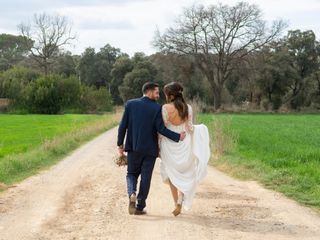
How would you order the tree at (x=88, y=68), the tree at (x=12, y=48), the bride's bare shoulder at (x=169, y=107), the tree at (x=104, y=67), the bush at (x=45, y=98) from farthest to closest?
1. the tree at (x=12, y=48)
2. the tree at (x=104, y=67)
3. the tree at (x=88, y=68)
4. the bush at (x=45, y=98)
5. the bride's bare shoulder at (x=169, y=107)

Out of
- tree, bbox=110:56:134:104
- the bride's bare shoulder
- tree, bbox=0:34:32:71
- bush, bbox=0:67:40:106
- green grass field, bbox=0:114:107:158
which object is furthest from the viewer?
tree, bbox=0:34:32:71

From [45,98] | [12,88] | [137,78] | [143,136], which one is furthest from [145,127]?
[137,78]

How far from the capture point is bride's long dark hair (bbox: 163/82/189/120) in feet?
26.3

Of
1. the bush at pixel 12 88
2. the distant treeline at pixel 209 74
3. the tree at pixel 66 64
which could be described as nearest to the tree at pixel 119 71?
the distant treeline at pixel 209 74

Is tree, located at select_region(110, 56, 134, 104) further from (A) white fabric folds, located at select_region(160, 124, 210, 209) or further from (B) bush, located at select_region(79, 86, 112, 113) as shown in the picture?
(A) white fabric folds, located at select_region(160, 124, 210, 209)

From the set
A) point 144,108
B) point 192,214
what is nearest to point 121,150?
point 144,108

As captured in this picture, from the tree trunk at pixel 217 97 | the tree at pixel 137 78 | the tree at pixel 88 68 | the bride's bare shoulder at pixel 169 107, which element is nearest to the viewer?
the bride's bare shoulder at pixel 169 107

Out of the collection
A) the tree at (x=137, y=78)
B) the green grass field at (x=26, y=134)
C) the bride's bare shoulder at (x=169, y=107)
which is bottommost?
the green grass field at (x=26, y=134)

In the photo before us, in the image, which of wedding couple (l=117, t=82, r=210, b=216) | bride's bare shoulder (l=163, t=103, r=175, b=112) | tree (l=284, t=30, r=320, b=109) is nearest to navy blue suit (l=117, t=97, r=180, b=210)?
wedding couple (l=117, t=82, r=210, b=216)

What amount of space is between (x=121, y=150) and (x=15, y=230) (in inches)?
80.9

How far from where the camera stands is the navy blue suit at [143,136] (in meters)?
8.05

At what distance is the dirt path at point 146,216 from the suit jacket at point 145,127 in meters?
1.02

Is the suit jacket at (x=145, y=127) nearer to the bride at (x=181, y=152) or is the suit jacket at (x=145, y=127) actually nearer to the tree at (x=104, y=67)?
the bride at (x=181, y=152)

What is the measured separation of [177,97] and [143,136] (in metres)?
0.78
